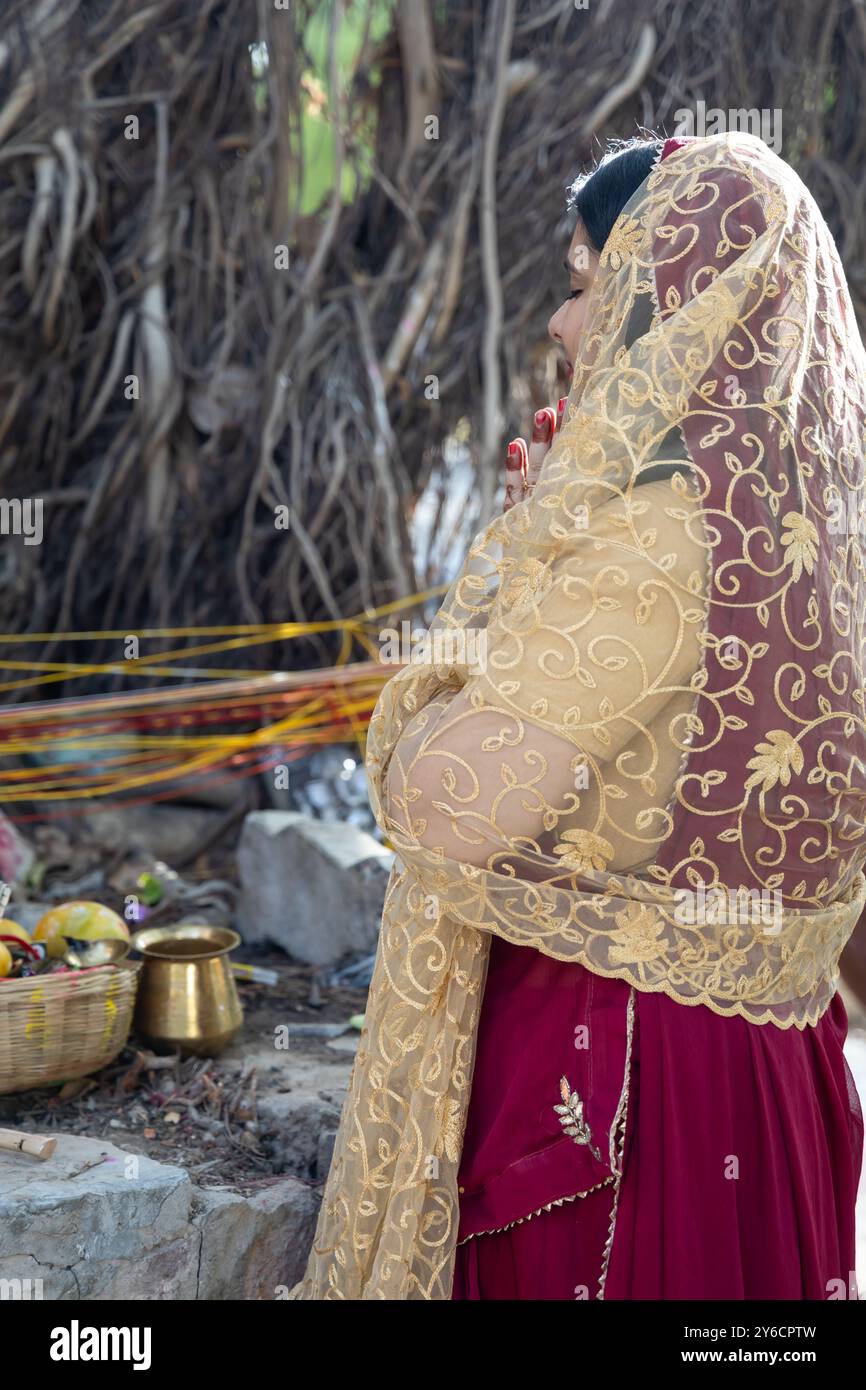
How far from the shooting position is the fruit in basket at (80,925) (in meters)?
1.98

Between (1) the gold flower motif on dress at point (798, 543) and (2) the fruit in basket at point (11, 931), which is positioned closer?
(1) the gold flower motif on dress at point (798, 543)

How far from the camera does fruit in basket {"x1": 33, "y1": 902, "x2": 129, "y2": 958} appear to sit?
6.51 ft

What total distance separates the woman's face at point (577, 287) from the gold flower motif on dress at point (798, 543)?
28 cm

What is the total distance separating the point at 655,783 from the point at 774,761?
109mm

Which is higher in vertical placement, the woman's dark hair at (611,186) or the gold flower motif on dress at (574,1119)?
the woman's dark hair at (611,186)

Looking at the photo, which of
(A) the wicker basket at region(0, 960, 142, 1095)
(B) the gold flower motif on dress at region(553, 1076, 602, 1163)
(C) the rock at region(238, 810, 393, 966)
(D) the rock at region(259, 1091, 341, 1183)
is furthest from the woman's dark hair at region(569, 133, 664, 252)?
(C) the rock at region(238, 810, 393, 966)

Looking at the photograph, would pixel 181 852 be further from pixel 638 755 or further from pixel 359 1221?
pixel 638 755

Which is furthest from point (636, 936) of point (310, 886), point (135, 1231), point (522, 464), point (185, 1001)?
point (310, 886)

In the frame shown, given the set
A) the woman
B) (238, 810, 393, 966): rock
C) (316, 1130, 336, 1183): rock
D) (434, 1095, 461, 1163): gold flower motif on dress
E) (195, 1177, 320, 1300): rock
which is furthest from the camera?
(238, 810, 393, 966): rock

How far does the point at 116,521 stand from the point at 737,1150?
10.2ft

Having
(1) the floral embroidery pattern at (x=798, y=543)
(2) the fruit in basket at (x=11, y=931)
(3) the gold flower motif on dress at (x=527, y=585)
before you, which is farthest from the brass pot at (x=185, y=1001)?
(1) the floral embroidery pattern at (x=798, y=543)

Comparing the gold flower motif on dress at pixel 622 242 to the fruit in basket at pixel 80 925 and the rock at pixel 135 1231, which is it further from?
the fruit in basket at pixel 80 925

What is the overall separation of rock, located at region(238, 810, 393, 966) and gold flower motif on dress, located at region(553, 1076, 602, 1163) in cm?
139

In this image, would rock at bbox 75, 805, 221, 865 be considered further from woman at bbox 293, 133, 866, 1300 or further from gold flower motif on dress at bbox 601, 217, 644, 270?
gold flower motif on dress at bbox 601, 217, 644, 270
